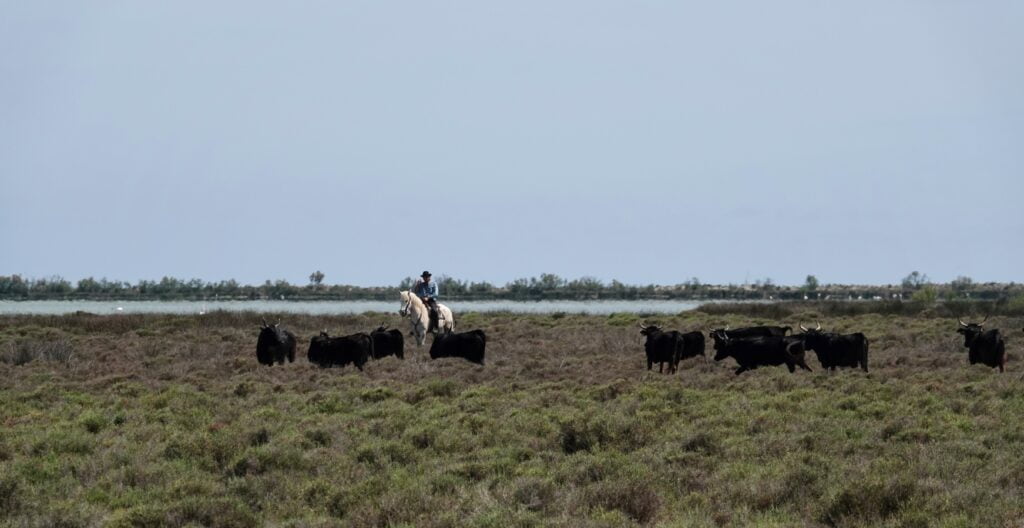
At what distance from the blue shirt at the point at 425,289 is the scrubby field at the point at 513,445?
19.8ft

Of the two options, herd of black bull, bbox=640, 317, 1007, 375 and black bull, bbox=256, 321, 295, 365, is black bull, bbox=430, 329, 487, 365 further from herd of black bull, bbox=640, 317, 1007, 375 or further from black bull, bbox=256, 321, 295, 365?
herd of black bull, bbox=640, 317, 1007, 375

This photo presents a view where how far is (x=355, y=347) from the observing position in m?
22.2

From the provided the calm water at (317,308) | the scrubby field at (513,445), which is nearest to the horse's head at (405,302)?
the scrubby field at (513,445)

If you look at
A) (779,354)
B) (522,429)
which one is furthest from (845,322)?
(522,429)

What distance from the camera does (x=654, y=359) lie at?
69.3 feet

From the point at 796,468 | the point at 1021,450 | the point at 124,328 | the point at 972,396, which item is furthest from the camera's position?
the point at 124,328

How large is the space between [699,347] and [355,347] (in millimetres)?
7025

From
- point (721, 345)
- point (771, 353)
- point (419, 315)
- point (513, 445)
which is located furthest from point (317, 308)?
point (513, 445)

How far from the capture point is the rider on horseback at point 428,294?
28094 mm

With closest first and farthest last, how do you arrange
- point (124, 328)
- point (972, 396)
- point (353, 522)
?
1. point (353, 522)
2. point (972, 396)
3. point (124, 328)

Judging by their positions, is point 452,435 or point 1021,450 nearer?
point 1021,450

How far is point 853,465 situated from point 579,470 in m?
2.65

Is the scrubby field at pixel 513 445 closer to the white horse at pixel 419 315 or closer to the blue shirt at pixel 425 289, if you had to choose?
the white horse at pixel 419 315

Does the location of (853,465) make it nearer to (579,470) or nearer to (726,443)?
(726,443)
